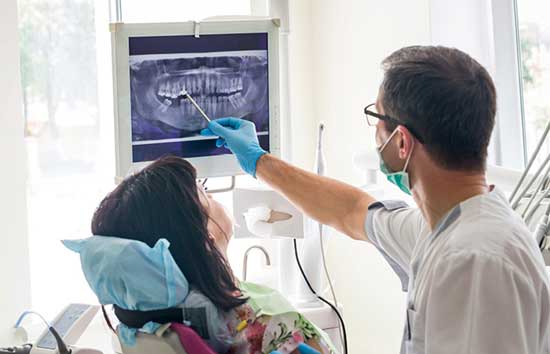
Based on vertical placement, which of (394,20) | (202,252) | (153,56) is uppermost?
(394,20)

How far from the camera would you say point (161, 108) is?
6.63 ft

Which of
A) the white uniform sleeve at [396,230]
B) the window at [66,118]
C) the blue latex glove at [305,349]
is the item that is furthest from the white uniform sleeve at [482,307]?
the window at [66,118]

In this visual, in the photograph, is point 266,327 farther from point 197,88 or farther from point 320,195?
point 197,88

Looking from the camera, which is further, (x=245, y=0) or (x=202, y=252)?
(x=245, y=0)

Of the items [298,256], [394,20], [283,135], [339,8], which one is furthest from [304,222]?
[339,8]

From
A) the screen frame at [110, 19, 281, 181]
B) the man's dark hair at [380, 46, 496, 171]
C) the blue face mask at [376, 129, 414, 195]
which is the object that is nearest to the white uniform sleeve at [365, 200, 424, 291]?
the blue face mask at [376, 129, 414, 195]

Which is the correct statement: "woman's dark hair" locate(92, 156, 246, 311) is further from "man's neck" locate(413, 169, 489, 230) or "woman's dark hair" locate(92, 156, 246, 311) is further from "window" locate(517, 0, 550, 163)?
"window" locate(517, 0, 550, 163)

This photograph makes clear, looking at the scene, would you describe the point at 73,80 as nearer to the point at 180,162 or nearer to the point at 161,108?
the point at 161,108

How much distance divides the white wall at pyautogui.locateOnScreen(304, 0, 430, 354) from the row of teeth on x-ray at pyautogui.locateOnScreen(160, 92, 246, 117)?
0.75 m

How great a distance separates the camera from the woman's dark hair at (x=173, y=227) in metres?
1.61

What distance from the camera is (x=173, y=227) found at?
5.34 ft

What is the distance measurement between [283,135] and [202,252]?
70cm

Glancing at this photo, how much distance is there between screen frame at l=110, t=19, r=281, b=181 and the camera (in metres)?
1.98

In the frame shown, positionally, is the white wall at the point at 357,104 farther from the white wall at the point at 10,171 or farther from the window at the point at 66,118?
the white wall at the point at 10,171
